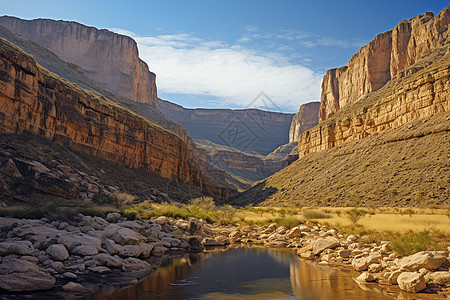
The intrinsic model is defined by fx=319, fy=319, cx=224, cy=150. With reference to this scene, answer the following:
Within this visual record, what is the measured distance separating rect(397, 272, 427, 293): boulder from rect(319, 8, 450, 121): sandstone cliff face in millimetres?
69727

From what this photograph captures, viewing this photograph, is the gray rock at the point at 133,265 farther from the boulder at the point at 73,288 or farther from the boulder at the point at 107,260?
the boulder at the point at 73,288

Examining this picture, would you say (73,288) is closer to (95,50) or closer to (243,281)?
(243,281)

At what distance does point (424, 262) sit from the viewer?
9.52 meters

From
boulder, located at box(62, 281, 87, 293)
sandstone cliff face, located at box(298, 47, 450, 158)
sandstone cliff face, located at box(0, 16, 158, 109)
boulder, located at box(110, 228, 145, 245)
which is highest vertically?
sandstone cliff face, located at box(0, 16, 158, 109)

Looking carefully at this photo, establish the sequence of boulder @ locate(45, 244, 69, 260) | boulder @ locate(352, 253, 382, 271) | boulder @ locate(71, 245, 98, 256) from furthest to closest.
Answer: boulder @ locate(352, 253, 382, 271), boulder @ locate(71, 245, 98, 256), boulder @ locate(45, 244, 69, 260)

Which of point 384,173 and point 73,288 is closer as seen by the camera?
point 73,288

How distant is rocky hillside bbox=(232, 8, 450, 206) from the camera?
3275cm

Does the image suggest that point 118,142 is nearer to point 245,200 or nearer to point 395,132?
point 245,200

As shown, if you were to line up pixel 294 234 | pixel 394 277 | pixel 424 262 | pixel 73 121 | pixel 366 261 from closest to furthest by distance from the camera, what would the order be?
pixel 424 262 < pixel 394 277 < pixel 366 261 < pixel 294 234 < pixel 73 121

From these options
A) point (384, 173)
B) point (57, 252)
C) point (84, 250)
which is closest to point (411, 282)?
point (84, 250)

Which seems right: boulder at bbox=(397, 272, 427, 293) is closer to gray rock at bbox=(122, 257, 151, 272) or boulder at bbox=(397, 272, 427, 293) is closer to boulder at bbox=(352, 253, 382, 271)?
boulder at bbox=(352, 253, 382, 271)

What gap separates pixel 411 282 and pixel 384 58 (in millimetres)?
92925

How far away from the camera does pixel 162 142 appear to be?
56.8 m

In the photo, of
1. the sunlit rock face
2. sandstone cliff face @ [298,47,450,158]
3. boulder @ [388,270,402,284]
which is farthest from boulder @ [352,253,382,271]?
the sunlit rock face
